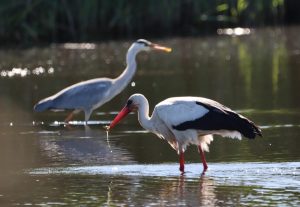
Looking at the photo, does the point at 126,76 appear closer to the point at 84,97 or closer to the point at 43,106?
the point at 84,97

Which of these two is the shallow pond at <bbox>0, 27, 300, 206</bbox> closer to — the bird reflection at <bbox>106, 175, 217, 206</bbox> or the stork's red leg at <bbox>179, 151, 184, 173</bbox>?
the bird reflection at <bbox>106, 175, 217, 206</bbox>

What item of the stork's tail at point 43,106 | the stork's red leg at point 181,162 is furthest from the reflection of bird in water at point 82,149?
the stork's tail at point 43,106

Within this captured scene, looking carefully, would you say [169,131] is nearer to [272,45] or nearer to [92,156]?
[92,156]

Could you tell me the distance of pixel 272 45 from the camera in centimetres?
2619

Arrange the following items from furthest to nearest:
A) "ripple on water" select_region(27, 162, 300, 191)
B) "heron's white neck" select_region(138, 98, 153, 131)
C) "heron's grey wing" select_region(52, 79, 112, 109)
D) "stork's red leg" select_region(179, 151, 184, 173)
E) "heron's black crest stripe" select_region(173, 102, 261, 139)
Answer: "heron's grey wing" select_region(52, 79, 112, 109) → "heron's white neck" select_region(138, 98, 153, 131) → "stork's red leg" select_region(179, 151, 184, 173) → "heron's black crest stripe" select_region(173, 102, 261, 139) → "ripple on water" select_region(27, 162, 300, 191)

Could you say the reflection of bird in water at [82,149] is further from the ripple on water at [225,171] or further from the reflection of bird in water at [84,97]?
the reflection of bird in water at [84,97]

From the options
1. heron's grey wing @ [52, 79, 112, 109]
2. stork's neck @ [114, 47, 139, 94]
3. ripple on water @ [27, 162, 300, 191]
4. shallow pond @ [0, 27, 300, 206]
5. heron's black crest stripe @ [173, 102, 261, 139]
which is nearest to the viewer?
shallow pond @ [0, 27, 300, 206]

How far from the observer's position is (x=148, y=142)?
1297 cm

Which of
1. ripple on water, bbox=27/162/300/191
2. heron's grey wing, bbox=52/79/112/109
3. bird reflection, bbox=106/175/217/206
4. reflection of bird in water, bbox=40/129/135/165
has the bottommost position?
bird reflection, bbox=106/175/217/206

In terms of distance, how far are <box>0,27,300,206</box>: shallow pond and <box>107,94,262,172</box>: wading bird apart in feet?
0.93

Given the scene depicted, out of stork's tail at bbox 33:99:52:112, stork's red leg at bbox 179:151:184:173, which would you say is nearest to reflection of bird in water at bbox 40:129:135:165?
stork's red leg at bbox 179:151:184:173

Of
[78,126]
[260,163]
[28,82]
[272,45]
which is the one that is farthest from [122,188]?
[272,45]

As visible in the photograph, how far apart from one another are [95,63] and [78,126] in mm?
8495

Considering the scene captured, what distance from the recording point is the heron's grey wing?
50.2ft
